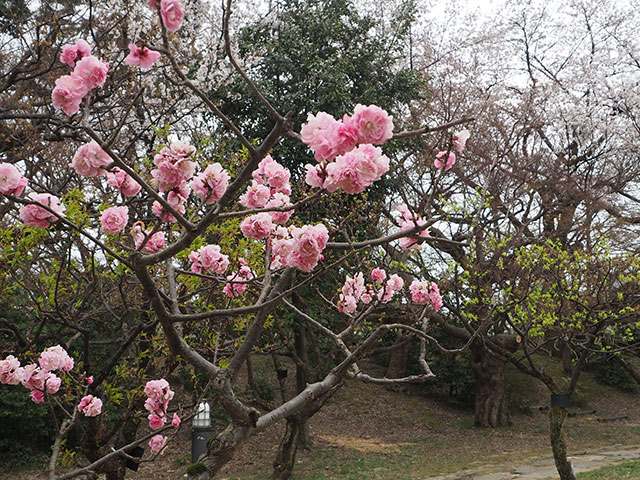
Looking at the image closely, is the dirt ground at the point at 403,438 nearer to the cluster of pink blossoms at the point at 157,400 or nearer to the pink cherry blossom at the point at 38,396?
the cluster of pink blossoms at the point at 157,400

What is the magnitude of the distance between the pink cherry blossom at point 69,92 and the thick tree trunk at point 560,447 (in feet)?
19.7

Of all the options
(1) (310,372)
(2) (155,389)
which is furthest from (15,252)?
(1) (310,372)

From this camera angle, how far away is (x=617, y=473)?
7.70 metres

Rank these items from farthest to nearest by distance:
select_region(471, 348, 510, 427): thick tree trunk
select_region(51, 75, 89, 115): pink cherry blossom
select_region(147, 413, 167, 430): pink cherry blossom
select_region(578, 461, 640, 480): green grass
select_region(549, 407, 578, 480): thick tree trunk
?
select_region(471, 348, 510, 427): thick tree trunk
select_region(578, 461, 640, 480): green grass
select_region(549, 407, 578, 480): thick tree trunk
select_region(147, 413, 167, 430): pink cherry blossom
select_region(51, 75, 89, 115): pink cherry blossom

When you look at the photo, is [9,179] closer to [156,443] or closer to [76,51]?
[76,51]

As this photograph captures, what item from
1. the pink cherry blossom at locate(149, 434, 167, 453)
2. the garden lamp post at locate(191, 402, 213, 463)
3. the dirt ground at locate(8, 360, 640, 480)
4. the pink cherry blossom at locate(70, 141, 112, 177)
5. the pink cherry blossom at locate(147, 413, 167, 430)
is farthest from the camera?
the dirt ground at locate(8, 360, 640, 480)

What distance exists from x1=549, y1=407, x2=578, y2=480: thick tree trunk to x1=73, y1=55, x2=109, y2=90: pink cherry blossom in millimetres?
5977

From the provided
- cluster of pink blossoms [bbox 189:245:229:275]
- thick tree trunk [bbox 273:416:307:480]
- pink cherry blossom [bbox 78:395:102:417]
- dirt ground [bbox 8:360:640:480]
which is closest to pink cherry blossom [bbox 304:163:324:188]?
cluster of pink blossoms [bbox 189:245:229:275]

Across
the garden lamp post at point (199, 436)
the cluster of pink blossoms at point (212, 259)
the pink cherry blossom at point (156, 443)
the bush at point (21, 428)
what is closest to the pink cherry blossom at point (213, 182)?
the cluster of pink blossoms at point (212, 259)

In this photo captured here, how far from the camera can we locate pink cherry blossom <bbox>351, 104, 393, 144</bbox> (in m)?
1.63

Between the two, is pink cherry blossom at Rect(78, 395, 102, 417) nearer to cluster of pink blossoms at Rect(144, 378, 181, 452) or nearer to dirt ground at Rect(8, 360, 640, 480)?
cluster of pink blossoms at Rect(144, 378, 181, 452)

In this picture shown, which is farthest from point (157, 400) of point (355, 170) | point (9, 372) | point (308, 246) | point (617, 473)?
point (617, 473)

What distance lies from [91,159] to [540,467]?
30.3 ft

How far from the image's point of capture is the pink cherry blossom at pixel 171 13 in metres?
1.53
